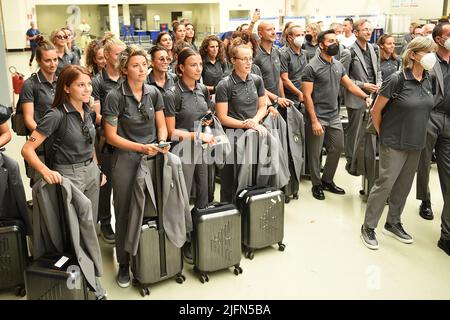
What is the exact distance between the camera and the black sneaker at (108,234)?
144 inches

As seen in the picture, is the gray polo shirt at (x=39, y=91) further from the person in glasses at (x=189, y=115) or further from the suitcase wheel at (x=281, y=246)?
the suitcase wheel at (x=281, y=246)

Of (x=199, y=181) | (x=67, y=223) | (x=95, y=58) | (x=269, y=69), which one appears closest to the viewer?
(x=67, y=223)

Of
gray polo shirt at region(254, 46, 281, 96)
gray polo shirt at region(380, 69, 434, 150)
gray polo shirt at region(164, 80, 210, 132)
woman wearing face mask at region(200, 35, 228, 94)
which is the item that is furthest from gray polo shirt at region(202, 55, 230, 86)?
gray polo shirt at region(380, 69, 434, 150)

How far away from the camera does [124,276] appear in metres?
3.06

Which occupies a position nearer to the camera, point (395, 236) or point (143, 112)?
point (143, 112)

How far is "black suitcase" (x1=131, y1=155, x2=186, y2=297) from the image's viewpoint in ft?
9.40

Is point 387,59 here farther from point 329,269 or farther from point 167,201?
point 167,201

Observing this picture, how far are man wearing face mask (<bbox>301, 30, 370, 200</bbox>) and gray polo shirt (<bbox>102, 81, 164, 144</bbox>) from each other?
191cm

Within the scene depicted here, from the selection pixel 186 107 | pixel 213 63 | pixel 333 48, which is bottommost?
pixel 186 107

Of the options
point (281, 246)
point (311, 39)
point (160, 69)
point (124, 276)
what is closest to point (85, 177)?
point (124, 276)

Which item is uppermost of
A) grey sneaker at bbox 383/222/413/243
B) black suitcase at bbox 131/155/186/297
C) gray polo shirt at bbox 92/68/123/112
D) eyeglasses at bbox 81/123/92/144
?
gray polo shirt at bbox 92/68/123/112

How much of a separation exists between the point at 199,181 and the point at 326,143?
1.79m

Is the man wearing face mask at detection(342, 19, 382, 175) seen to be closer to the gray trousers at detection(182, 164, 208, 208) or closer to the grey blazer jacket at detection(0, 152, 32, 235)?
the gray trousers at detection(182, 164, 208, 208)

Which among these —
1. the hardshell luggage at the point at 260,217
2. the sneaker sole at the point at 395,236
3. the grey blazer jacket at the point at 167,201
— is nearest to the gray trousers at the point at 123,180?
the grey blazer jacket at the point at 167,201
